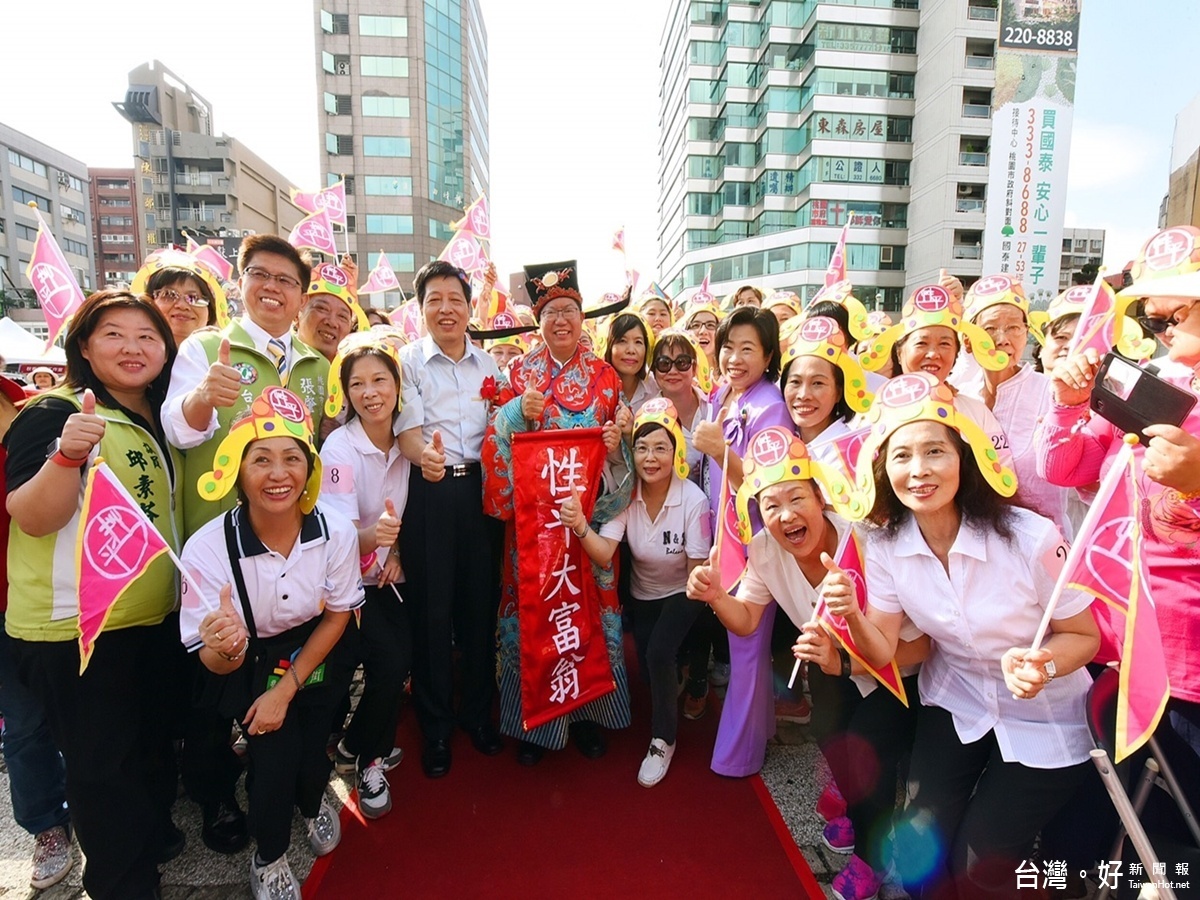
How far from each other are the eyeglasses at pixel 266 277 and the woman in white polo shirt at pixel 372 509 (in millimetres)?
456

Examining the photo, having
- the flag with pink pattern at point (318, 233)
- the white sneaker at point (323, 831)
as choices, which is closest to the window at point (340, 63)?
the flag with pink pattern at point (318, 233)

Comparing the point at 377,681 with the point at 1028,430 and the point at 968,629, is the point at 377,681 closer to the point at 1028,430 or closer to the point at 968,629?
the point at 968,629

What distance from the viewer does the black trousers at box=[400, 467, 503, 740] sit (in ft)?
9.86

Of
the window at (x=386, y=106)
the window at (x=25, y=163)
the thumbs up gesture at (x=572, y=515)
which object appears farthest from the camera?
the window at (x=25, y=163)

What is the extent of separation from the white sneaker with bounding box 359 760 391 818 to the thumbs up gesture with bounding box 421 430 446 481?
138 centimetres

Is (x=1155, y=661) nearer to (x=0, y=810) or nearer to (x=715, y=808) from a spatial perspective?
(x=715, y=808)

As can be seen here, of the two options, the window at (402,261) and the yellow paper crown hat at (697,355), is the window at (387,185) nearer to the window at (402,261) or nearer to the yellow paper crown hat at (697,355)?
the window at (402,261)

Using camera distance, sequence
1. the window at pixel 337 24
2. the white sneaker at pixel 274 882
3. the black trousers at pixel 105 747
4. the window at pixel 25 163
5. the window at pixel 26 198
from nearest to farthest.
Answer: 1. the black trousers at pixel 105 747
2. the white sneaker at pixel 274 882
3. the window at pixel 337 24
4. the window at pixel 25 163
5. the window at pixel 26 198

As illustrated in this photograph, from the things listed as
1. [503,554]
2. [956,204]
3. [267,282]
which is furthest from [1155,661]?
[956,204]

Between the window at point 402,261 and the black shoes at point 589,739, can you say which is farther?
the window at point 402,261

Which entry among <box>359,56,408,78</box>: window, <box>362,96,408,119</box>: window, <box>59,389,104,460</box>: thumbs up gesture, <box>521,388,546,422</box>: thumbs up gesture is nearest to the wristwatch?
<box>59,389,104,460</box>: thumbs up gesture

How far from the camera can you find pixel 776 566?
2607 mm

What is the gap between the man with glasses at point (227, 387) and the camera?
2.29 m

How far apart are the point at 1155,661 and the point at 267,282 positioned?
12.1 ft
